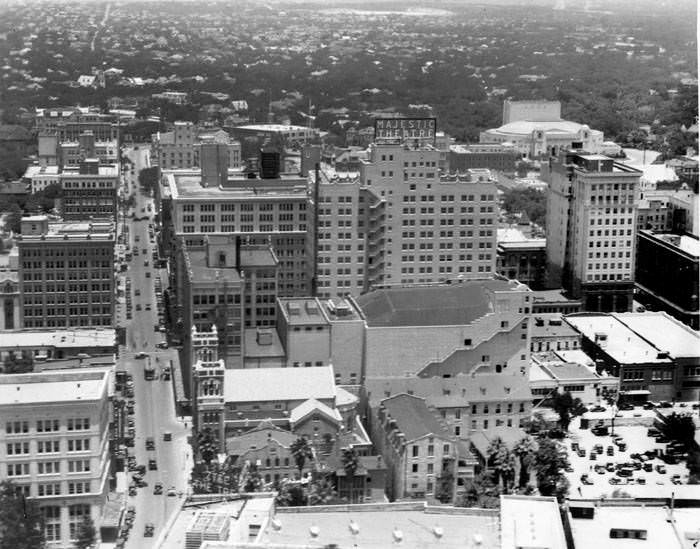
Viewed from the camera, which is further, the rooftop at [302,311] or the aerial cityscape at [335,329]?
the rooftop at [302,311]

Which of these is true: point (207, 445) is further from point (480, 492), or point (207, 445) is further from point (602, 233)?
point (602, 233)

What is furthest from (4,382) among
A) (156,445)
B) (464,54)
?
(464,54)

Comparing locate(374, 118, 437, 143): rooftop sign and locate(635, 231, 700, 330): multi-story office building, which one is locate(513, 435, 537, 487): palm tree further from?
locate(374, 118, 437, 143): rooftop sign

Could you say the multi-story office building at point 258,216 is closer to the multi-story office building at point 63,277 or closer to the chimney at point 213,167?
the chimney at point 213,167

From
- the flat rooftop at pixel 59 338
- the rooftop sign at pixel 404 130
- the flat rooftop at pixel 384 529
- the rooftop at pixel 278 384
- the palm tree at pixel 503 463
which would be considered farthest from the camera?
the rooftop sign at pixel 404 130

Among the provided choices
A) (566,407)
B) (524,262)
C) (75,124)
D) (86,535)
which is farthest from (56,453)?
(75,124)

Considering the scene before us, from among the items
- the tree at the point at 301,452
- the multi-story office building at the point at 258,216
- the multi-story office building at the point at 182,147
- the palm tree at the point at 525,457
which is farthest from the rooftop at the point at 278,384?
the multi-story office building at the point at 182,147
